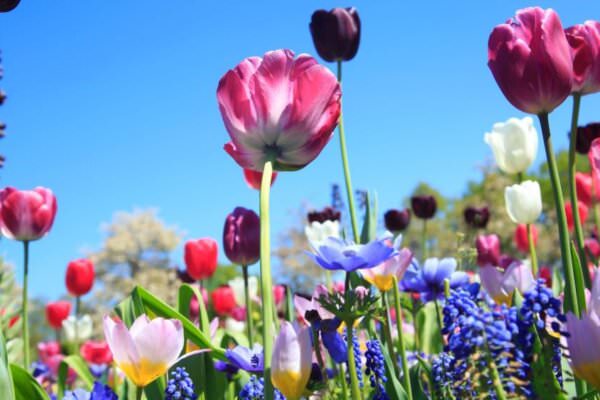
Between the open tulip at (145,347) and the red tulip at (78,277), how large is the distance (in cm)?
373

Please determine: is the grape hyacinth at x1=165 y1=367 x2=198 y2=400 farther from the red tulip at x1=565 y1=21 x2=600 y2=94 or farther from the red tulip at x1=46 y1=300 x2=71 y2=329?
the red tulip at x1=46 y1=300 x2=71 y2=329

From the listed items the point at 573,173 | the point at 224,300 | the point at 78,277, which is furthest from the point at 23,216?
the point at 224,300

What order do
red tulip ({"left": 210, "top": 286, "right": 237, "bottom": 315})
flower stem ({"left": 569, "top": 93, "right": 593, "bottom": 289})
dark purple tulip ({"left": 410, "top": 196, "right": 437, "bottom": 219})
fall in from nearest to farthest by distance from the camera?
flower stem ({"left": 569, "top": 93, "right": 593, "bottom": 289}) < dark purple tulip ({"left": 410, "top": 196, "right": 437, "bottom": 219}) < red tulip ({"left": 210, "top": 286, "right": 237, "bottom": 315})

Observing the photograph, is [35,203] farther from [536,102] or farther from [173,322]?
[536,102]

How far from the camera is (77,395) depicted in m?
1.89

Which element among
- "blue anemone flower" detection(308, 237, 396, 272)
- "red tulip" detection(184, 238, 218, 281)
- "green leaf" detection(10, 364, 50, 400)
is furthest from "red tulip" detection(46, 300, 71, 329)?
"blue anemone flower" detection(308, 237, 396, 272)

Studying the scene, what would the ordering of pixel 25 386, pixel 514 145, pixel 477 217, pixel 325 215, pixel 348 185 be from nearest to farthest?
pixel 25 386 < pixel 348 185 < pixel 514 145 < pixel 325 215 < pixel 477 217

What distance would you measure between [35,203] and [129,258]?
1032 inches

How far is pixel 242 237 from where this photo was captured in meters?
2.75

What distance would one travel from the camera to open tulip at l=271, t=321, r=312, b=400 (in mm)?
1269

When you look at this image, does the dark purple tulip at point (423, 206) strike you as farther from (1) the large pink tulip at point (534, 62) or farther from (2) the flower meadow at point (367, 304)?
(1) the large pink tulip at point (534, 62)

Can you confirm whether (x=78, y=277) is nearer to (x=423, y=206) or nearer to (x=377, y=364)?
(x=423, y=206)

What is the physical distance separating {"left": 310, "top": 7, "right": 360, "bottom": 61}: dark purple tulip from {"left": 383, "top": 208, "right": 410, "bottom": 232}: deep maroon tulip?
220 cm

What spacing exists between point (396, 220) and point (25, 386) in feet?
11.2
